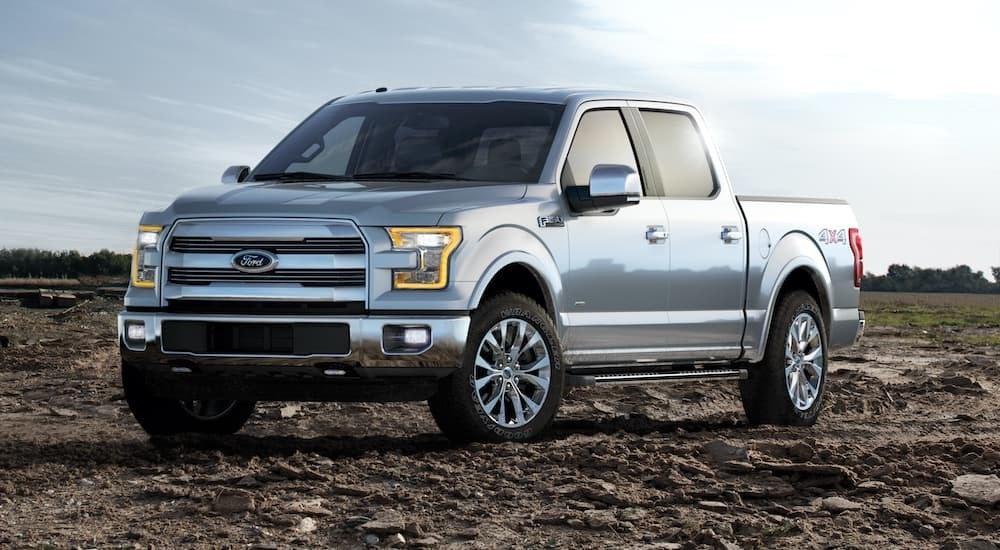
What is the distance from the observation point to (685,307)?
9836 mm

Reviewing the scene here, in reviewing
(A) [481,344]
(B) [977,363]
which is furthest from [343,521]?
(B) [977,363]

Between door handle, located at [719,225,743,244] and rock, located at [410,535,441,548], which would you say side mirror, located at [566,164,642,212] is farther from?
rock, located at [410,535,441,548]

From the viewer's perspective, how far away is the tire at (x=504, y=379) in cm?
823

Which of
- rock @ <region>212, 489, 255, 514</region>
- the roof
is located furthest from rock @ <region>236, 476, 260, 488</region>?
the roof

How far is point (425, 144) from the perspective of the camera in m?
9.26

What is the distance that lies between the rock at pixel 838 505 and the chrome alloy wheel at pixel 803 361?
364cm

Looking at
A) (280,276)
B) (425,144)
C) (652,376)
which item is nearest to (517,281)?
(425,144)

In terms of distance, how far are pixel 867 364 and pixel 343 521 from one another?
12161 mm

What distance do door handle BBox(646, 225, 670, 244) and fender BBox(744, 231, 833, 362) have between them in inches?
46.7

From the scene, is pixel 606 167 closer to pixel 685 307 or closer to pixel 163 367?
pixel 685 307

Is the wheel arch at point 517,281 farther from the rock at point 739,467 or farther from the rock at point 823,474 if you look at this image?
the rock at point 823,474

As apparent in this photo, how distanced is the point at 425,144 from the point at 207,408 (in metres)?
2.20

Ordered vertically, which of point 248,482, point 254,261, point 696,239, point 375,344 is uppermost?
point 696,239

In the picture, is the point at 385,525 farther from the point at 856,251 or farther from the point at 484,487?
the point at 856,251
